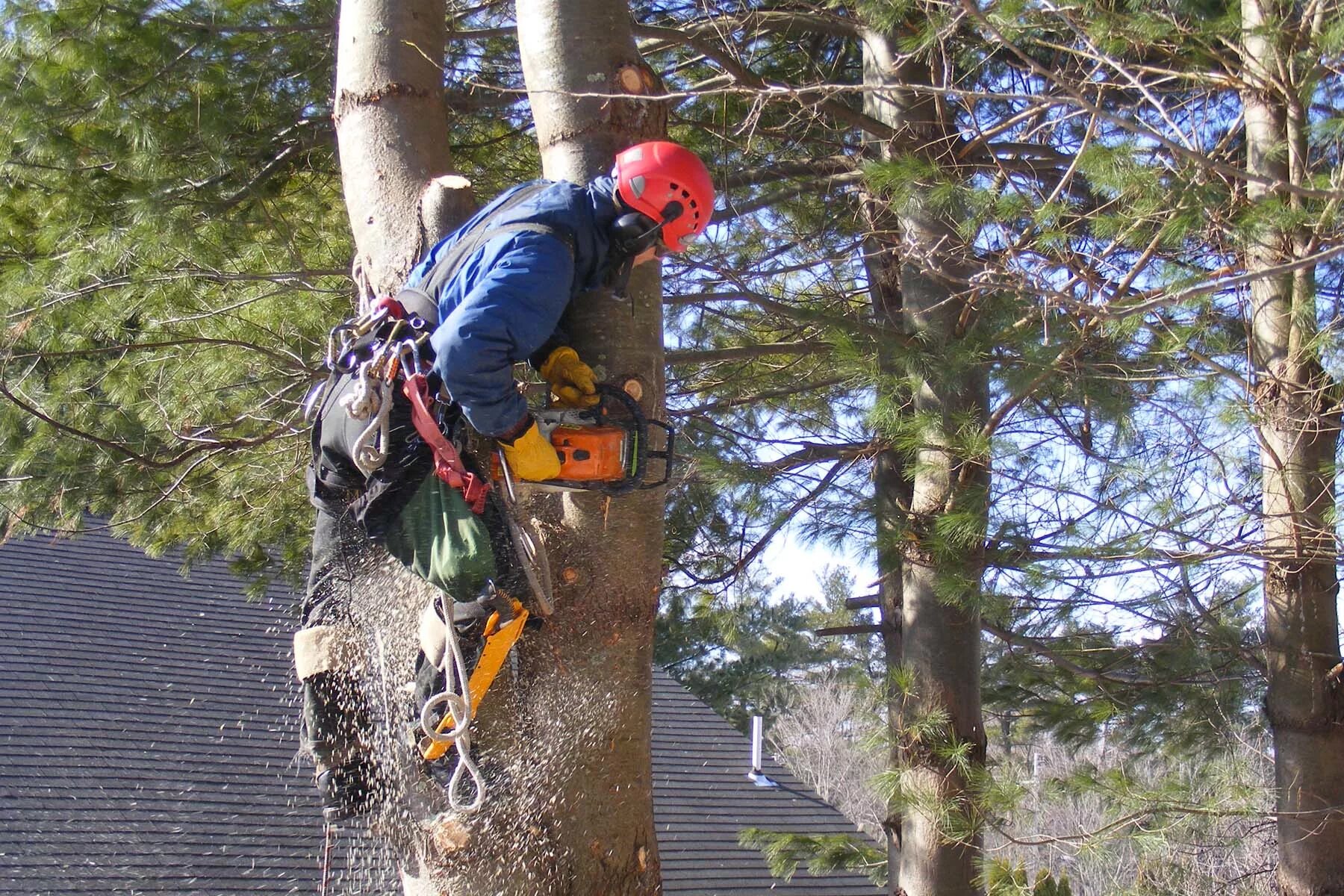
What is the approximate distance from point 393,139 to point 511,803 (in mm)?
1772

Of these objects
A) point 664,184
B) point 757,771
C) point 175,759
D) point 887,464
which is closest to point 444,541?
point 664,184

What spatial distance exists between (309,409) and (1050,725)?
482cm

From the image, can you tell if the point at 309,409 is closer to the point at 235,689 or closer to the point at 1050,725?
the point at 1050,725

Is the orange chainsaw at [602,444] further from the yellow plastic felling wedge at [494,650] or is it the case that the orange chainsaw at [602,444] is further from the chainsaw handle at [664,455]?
the yellow plastic felling wedge at [494,650]

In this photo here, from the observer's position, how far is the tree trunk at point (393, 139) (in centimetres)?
322

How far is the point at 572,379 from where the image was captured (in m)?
3.02

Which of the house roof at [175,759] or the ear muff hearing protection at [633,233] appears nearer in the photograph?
the ear muff hearing protection at [633,233]

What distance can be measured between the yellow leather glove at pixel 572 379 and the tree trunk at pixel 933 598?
6.77 ft

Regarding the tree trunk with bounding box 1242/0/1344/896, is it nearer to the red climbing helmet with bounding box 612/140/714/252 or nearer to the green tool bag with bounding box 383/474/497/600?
the red climbing helmet with bounding box 612/140/714/252

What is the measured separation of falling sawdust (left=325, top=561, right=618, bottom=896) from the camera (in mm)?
2732

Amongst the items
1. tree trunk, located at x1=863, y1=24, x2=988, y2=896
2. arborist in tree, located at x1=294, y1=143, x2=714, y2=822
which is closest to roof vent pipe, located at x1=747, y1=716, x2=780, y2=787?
tree trunk, located at x1=863, y1=24, x2=988, y2=896

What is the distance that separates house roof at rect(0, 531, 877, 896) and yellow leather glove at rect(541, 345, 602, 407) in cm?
272

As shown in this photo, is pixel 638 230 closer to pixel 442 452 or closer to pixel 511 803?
pixel 442 452

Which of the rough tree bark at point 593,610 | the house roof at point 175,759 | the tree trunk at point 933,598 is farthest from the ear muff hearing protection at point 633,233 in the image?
the house roof at point 175,759
